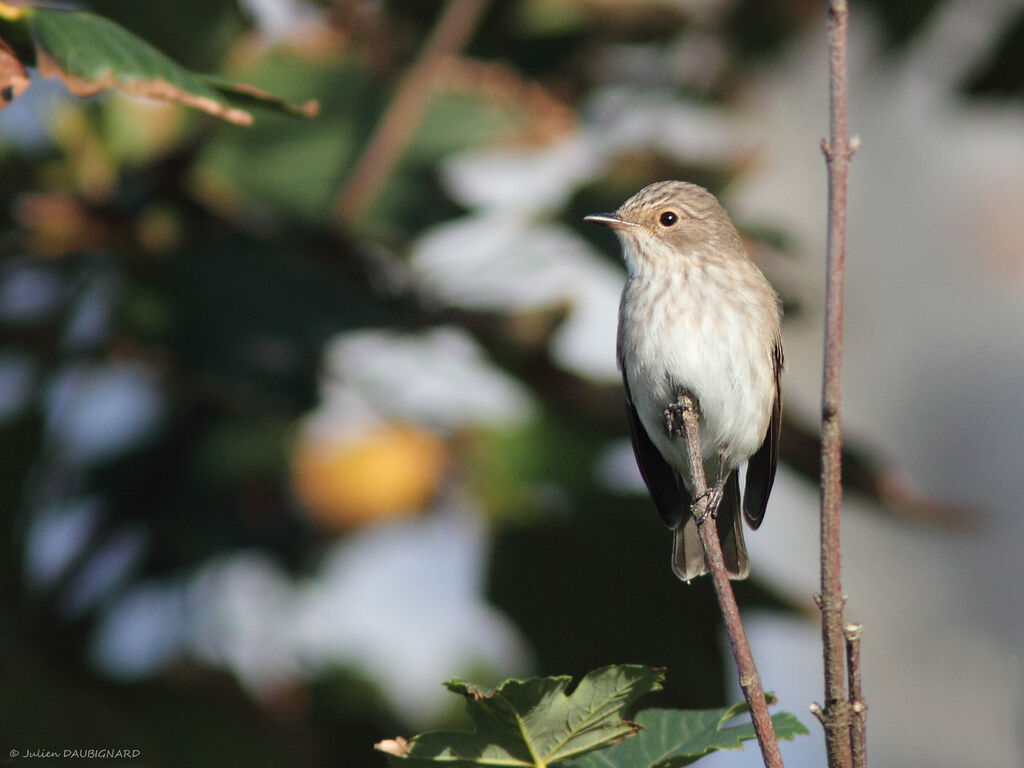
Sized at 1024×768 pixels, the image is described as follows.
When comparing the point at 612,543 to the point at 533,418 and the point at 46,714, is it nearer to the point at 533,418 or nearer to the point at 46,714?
the point at 533,418

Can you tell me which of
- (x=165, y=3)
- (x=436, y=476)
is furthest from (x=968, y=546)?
(x=165, y=3)

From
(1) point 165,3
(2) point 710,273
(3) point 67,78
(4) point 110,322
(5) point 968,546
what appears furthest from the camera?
(5) point 968,546

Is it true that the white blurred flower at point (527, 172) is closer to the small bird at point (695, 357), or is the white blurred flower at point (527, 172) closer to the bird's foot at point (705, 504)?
the small bird at point (695, 357)

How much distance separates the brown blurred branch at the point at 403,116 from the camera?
4.40m

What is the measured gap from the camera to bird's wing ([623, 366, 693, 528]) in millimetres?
3475

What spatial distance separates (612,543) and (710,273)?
119 centimetres

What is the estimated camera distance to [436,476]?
466 cm

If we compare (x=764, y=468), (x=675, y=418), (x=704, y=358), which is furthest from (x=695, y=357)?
(x=764, y=468)

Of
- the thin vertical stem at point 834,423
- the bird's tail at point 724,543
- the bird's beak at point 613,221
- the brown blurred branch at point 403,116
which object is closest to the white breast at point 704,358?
the bird's tail at point 724,543

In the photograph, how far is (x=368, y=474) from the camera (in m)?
4.70

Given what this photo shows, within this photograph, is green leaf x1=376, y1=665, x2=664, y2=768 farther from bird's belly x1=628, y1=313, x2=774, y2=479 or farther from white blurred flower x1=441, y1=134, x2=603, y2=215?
white blurred flower x1=441, y1=134, x2=603, y2=215

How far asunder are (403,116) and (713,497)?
7.36ft

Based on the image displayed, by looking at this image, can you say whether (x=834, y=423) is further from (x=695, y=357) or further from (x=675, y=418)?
(x=695, y=357)

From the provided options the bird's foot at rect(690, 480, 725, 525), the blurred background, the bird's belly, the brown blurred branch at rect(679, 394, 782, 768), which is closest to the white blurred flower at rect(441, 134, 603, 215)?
the blurred background
